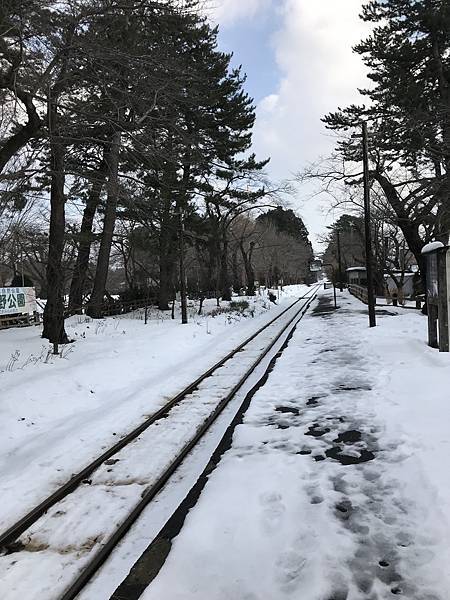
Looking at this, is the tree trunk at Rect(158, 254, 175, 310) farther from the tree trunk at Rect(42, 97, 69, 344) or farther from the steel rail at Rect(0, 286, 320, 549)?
the steel rail at Rect(0, 286, 320, 549)

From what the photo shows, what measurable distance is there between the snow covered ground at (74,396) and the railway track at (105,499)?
250 millimetres

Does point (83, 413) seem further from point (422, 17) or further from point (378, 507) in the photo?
point (422, 17)

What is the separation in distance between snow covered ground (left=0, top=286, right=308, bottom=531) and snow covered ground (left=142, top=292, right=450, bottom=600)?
1.84 meters

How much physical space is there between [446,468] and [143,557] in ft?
9.71

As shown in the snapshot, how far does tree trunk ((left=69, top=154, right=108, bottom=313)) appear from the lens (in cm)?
1521

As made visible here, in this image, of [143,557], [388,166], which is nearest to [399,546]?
[143,557]

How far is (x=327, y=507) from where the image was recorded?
4090 mm

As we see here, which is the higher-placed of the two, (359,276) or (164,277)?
(164,277)

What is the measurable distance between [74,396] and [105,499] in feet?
14.0

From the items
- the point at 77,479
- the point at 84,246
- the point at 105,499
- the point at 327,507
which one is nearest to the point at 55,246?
the point at 77,479

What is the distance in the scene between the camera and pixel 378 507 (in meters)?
4.03

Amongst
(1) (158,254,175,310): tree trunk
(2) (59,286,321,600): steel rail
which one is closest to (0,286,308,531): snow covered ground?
(2) (59,286,321,600): steel rail

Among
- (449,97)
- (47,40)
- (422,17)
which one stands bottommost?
(47,40)

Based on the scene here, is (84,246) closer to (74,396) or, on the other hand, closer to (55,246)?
(55,246)
